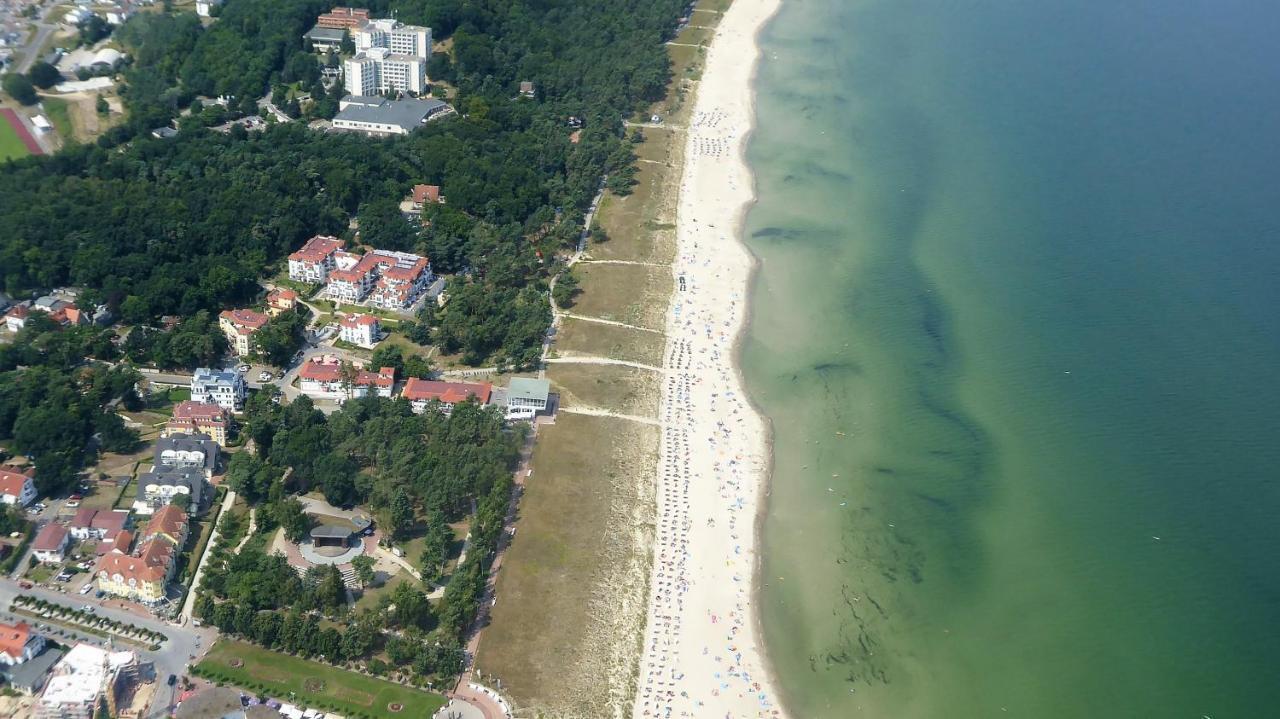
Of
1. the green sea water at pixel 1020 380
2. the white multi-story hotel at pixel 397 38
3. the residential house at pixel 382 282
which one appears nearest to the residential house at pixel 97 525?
the residential house at pixel 382 282

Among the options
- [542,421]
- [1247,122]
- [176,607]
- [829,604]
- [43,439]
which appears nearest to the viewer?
[176,607]

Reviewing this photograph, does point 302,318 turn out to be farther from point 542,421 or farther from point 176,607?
point 176,607

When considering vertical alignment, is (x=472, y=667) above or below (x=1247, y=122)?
below

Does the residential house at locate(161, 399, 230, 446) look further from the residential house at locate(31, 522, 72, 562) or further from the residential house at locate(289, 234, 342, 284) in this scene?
the residential house at locate(289, 234, 342, 284)

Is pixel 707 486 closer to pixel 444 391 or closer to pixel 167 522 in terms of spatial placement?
pixel 444 391

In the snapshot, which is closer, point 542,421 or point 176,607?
point 176,607

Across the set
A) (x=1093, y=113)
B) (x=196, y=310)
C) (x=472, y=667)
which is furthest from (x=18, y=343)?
(x=1093, y=113)

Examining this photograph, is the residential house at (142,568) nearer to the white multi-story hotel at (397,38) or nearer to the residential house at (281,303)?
the residential house at (281,303)
